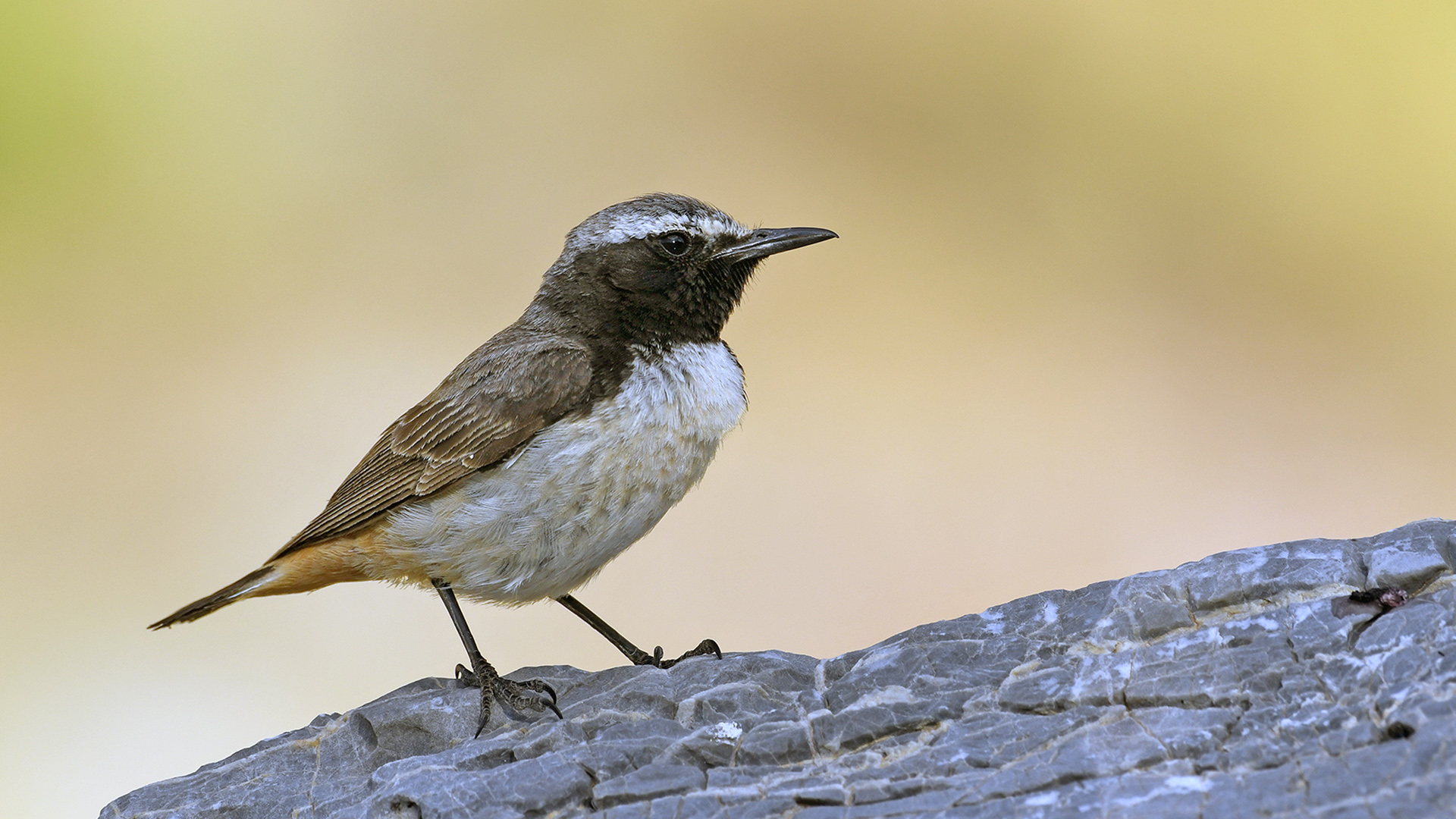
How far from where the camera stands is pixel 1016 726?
360cm

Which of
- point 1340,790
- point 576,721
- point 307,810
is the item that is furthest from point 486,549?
point 1340,790

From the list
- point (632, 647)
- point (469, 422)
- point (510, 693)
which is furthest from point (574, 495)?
point (632, 647)

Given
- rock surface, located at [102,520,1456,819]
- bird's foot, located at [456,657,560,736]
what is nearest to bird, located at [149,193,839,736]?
bird's foot, located at [456,657,560,736]

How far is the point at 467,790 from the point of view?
12.8ft

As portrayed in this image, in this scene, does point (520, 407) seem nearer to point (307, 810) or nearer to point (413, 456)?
point (413, 456)

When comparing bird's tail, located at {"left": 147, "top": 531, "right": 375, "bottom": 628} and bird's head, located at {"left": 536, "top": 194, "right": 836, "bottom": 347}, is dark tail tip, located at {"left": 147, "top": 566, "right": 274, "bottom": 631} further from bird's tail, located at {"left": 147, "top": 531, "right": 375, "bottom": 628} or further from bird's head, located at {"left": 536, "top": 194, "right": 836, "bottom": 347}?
bird's head, located at {"left": 536, "top": 194, "right": 836, "bottom": 347}

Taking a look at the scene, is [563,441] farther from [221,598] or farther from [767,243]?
[221,598]

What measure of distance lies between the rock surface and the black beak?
5.61 feet

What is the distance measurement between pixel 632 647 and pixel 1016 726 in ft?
7.39

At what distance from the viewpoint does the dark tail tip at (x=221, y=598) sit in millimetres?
5227

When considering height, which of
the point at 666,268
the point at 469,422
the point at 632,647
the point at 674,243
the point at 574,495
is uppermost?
the point at 674,243

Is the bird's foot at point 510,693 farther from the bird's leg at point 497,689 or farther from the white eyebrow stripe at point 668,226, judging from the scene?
the white eyebrow stripe at point 668,226

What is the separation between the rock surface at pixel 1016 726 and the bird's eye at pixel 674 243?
5.78 feet

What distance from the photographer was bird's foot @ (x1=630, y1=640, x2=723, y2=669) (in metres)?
4.98
